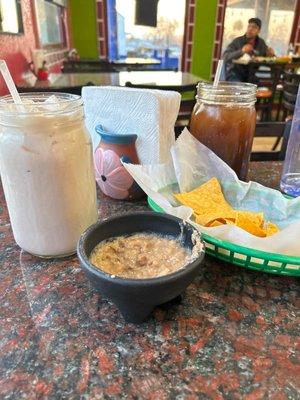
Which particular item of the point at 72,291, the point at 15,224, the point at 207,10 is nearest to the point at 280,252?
the point at 72,291

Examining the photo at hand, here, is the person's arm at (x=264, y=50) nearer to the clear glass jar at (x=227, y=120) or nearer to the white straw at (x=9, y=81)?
the clear glass jar at (x=227, y=120)

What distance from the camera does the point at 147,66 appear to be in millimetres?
3639

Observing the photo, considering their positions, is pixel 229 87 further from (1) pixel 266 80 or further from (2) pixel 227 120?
(1) pixel 266 80

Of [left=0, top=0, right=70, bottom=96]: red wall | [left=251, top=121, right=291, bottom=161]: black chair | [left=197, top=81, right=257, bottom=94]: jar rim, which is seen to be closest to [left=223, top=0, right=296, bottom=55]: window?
[left=0, top=0, right=70, bottom=96]: red wall

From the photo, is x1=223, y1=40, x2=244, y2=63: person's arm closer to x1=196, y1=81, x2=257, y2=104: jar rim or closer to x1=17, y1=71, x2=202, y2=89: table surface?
x1=17, y1=71, x2=202, y2=89: table surface

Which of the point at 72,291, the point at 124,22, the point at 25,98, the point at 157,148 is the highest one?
the point at 124,22

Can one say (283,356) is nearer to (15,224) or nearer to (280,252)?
(280,252)

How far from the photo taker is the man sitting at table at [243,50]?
4.00 m

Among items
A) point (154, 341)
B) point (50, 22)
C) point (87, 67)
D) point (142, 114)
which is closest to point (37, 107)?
point (142, 114)

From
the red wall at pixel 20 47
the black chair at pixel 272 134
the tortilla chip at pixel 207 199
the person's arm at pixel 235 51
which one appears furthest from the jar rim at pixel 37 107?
the person's arm at pixel 235 51

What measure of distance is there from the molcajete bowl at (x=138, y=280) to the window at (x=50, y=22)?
3.13 metres

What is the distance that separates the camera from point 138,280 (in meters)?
0.35

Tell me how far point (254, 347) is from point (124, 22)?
5.44 metres

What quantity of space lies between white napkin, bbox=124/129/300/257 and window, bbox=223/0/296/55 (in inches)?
199
